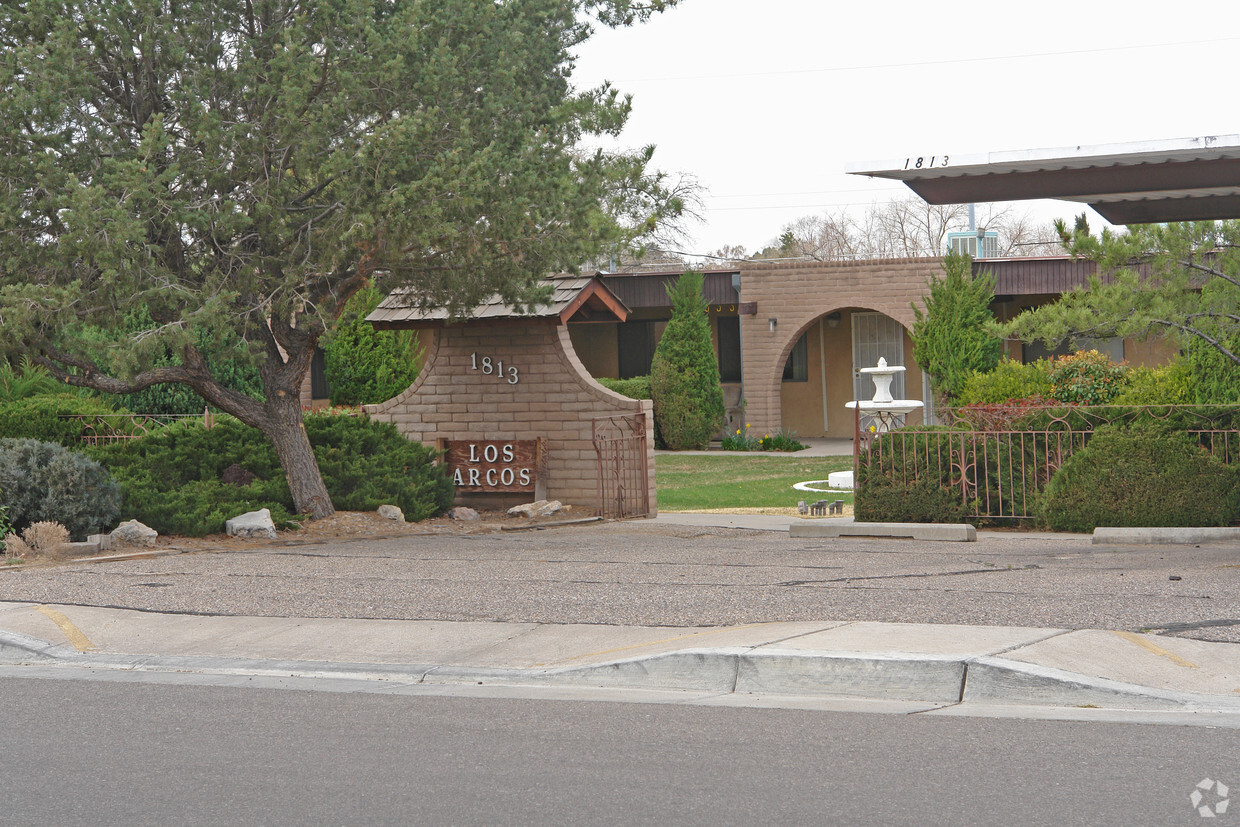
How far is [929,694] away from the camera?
6.51m

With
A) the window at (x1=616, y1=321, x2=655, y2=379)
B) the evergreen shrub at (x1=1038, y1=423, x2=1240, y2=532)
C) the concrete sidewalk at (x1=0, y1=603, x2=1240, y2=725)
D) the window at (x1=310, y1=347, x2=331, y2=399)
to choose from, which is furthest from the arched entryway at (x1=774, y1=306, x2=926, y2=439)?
the concrete sidewalk at (x1=0, y1=603, x2=1240, y2=725)

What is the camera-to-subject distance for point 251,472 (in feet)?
51.1

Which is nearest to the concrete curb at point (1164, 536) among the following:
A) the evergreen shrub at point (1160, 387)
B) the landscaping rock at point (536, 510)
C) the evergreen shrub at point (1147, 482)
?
the evergreen shrub at point (1147, 482)

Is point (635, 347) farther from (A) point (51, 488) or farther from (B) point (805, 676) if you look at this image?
(B) point (805, 676)

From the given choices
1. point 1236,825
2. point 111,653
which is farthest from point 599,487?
point 1236,825

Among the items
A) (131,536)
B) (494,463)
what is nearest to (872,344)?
(494,463)

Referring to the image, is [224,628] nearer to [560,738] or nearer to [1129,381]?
[560,738]

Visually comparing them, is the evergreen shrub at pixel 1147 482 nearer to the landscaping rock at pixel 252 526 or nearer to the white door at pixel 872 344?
the landscaping rock at pixel 252 526

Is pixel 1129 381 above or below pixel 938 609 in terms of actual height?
above

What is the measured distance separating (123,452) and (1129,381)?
53.2 ft

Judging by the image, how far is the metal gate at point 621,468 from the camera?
1673 cm

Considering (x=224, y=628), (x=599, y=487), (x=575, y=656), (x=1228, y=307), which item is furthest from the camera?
(x=599, y=487)

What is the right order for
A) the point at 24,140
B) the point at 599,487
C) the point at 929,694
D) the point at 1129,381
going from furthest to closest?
the point at 1129,381 < the point at 599,487 < the point at 24,140 < the point at 929,694

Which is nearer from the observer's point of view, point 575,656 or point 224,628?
point 575,656
